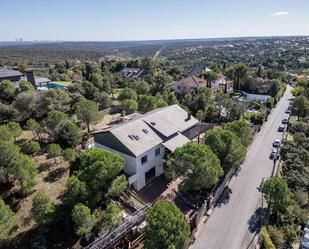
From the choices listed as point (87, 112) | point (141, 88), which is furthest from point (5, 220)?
point (141, 88)

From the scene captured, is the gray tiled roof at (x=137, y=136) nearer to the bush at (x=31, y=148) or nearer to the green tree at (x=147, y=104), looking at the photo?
the bush at (x=31, y=148)

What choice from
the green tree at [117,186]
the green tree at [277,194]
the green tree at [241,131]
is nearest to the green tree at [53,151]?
the green tree at [117,186]

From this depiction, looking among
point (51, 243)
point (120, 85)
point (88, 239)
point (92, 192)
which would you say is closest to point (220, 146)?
point (92, 192)

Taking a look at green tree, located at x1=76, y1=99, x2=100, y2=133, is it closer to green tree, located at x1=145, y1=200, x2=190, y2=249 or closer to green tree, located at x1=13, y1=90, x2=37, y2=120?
green tree, located at x1=13, y1=90, x2=37, y2=120

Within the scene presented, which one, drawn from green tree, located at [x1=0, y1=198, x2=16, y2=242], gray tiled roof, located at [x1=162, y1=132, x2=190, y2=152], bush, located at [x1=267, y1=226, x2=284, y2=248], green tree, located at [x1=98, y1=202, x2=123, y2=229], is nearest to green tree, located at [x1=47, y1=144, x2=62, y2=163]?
green tree, located at [x1=0, y1=198, x2=16, y2=242]

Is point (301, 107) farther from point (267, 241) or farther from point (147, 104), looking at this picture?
point (267, 241)

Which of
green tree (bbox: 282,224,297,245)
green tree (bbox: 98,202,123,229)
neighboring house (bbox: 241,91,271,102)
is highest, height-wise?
green tree (bbox: 98,202,123,229)
